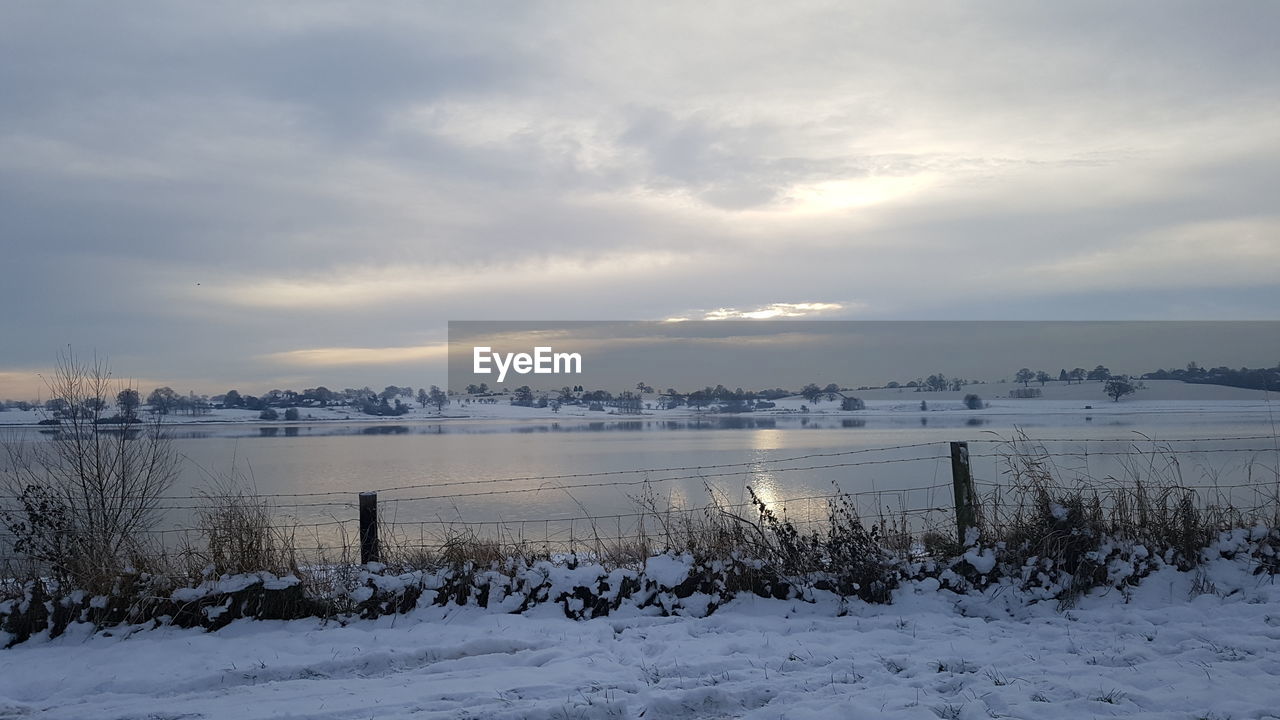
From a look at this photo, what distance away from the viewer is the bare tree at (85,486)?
798cm

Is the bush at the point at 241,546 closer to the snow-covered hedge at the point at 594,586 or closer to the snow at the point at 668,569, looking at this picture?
the snow-covered hedge at the point at 594,586

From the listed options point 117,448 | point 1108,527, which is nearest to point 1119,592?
point 1108,527

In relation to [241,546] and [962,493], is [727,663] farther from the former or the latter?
[241,546]

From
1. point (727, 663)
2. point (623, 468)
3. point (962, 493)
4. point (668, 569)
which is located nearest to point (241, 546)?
point (668, 569)

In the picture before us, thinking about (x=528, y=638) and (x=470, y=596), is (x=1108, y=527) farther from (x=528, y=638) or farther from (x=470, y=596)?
(x=470, y=596)

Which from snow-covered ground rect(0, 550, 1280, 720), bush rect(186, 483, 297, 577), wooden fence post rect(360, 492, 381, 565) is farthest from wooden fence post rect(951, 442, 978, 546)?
bush rect(186, 483, 297, 577)

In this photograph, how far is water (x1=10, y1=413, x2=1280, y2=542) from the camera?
13508 mm

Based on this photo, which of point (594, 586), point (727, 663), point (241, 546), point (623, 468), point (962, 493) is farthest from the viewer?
point (623, 468)

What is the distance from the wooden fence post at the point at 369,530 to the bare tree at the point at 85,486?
2240mm

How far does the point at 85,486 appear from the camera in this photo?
10.6m

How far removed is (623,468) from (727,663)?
779 inches

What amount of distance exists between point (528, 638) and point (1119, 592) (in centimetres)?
495

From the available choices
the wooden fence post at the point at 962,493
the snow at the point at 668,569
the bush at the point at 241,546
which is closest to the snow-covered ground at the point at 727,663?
the snow at the point at 668,569

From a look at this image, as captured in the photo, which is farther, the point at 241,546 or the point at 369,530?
the point at 369,530
